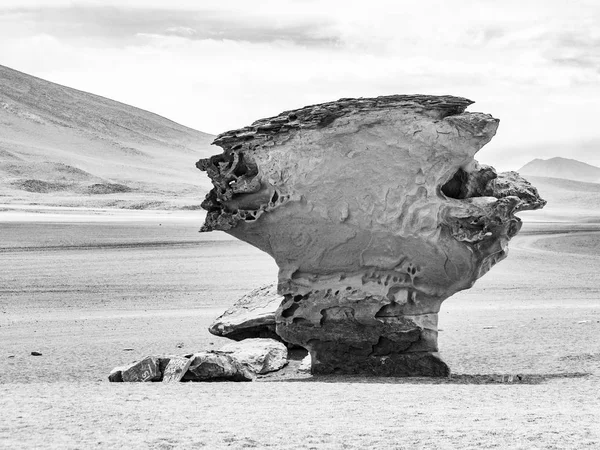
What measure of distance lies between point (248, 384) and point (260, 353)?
75.4 inches

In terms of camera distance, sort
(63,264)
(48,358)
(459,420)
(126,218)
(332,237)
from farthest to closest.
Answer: (126,218) < (63,264) < (48,358) < (332,237) < (459,420)

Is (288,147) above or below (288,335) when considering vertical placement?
above

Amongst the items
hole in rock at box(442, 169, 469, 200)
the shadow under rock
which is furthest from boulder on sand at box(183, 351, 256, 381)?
hole in rock at box(442, 169, 469, 200)

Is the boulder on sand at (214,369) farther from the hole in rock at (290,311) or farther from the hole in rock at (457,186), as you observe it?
the hole in rock at (457,186)

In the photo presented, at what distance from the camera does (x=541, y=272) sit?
21.7m

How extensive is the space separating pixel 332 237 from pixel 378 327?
36.5 inches

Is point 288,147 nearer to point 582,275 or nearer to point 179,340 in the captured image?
point 179,340

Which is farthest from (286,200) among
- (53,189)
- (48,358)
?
(53,189)

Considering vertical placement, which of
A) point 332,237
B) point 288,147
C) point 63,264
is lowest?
point 63,264

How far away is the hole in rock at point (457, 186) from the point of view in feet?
29.9

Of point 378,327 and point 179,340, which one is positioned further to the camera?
point 179,340

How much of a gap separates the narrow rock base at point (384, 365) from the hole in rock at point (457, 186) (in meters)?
1.46

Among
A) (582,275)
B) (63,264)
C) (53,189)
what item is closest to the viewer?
(582,275)

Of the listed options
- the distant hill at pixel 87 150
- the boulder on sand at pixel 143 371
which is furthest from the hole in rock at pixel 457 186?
the distant hill at pixel 87 150
